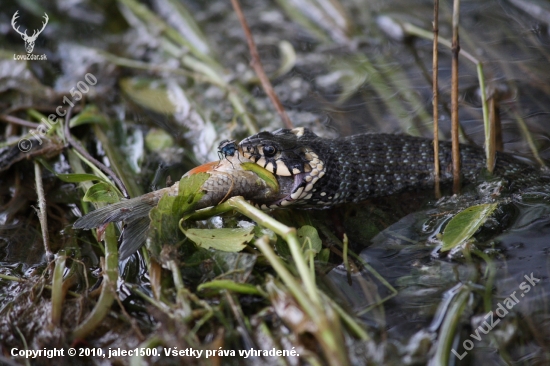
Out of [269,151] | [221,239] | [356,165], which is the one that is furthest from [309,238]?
[356,165]

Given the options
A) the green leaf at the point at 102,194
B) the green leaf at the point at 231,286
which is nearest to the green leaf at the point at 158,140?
the green leaf at the point at 102,194

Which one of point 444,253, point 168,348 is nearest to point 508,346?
point 444,253

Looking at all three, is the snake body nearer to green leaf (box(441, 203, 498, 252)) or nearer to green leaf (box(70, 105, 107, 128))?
green leaf (box(441, 203, 498, 252))

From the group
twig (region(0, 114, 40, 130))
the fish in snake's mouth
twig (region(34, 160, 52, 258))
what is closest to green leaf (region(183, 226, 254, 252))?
the fish in snake's mouth

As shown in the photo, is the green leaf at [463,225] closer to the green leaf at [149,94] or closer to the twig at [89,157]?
the twig at [89,157]

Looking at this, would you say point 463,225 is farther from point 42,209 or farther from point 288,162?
point 42,209

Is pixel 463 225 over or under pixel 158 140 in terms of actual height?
over

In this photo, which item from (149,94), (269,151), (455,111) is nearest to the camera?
(269,151)
